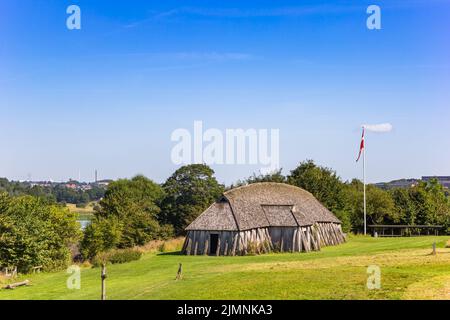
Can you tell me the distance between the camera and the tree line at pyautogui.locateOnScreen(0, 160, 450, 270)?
4488cm

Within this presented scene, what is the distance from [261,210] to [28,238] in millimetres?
23198

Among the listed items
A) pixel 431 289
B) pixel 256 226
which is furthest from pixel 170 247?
pixel 431 289

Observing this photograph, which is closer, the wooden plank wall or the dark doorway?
the wooden plank wall

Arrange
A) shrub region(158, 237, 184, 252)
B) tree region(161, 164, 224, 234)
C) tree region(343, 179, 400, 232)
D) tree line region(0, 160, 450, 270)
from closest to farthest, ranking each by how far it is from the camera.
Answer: tree line region(0, 160, 450, 270) < shrub region(158, 237, 184, 252) < tree region(343, 179, 400, 232) < tree region(161, 164, 224, 234)

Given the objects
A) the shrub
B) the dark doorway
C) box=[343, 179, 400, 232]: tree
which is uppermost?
box=[343, 179, 400, 232]: tree

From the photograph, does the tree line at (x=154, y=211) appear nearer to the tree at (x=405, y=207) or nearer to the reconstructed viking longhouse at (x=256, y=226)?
the tree at (x=405, y=207)

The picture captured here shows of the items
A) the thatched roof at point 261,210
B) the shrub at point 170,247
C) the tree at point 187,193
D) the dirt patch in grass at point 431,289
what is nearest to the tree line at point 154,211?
the tree at point 187,193

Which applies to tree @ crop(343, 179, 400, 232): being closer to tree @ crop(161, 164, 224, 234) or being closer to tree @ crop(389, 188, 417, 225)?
tree @ crop(389, 188, 417, 225)

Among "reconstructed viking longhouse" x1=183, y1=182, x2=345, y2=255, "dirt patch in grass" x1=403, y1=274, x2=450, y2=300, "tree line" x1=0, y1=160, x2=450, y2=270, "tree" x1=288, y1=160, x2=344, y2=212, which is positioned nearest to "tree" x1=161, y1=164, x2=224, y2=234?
"tree line" x1=0, y1=160, x2=450, y2=270

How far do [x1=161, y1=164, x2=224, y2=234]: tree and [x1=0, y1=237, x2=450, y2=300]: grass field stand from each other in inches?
1635

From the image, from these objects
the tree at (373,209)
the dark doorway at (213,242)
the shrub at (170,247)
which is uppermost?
the tree at (373,209)

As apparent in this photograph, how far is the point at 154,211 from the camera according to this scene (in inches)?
3221

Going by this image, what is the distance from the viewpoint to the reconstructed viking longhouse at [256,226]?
168ft

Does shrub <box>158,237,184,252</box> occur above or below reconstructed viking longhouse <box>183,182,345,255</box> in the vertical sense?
below
